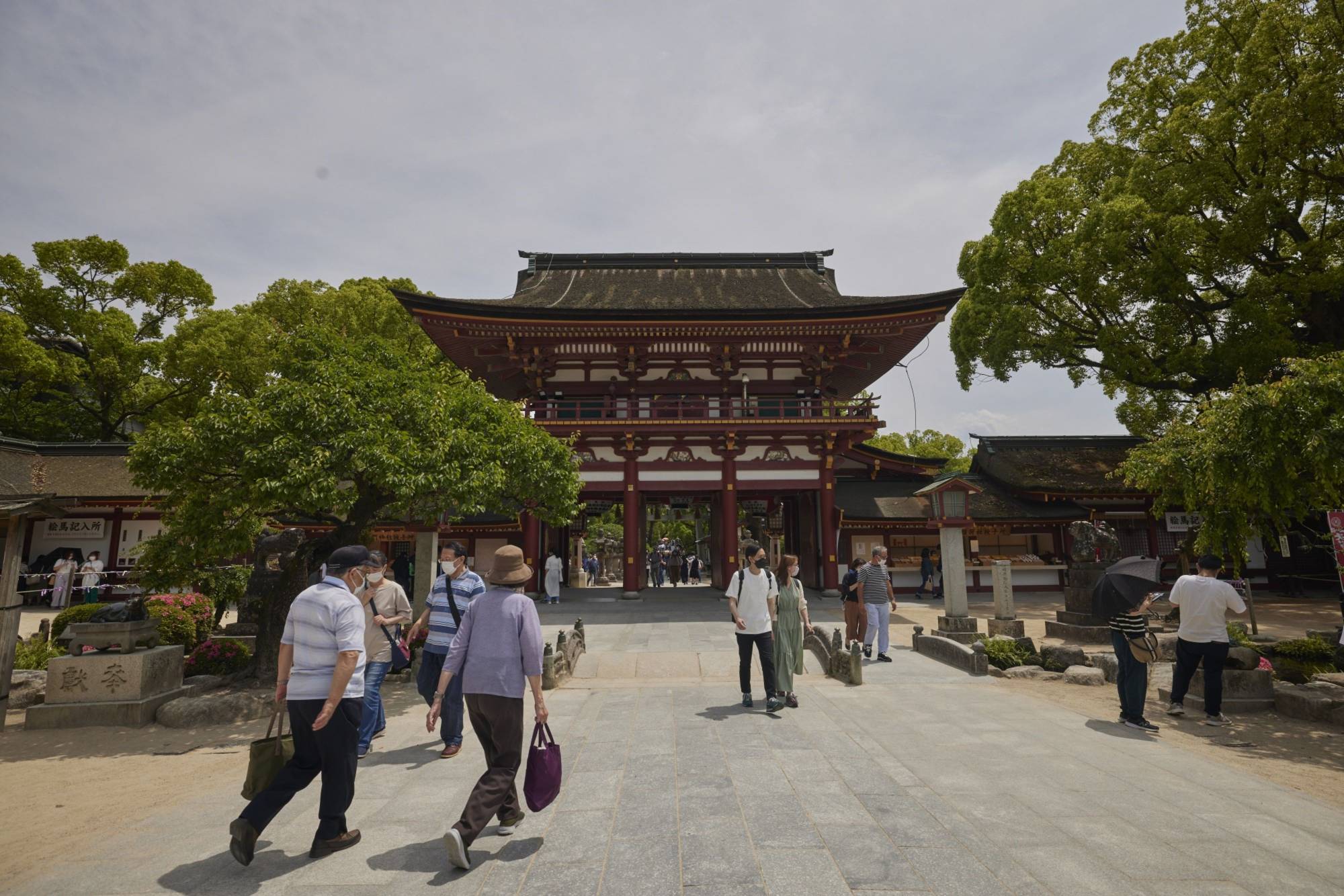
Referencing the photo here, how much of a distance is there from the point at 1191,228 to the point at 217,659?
22229 millimetres

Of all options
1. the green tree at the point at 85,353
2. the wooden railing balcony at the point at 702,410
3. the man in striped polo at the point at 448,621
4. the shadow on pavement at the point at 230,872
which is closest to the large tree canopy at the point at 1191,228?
the wooden railing balcony at the point at 702,410

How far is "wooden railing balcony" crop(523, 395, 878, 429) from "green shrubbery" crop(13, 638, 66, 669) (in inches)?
413

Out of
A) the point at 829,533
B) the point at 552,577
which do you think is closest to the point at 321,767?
the point at 552,577

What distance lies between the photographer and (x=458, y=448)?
8883mm

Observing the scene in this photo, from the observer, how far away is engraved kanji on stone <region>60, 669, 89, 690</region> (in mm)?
7266

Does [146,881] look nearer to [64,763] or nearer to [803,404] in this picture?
[64,763]

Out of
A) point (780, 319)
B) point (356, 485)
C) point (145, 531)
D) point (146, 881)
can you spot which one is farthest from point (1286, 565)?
point (145, 531)

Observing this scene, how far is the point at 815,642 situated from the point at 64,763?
926cm

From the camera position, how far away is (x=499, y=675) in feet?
11.9

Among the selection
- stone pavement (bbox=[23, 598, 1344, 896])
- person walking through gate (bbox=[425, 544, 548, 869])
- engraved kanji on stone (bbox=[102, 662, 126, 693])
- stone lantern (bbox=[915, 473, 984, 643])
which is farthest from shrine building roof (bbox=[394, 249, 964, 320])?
person walking through gate (bbox=[425, 544, 548, 869])

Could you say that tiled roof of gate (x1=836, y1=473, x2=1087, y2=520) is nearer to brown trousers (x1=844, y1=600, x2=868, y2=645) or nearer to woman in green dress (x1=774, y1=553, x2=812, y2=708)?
brown trousers (x1=844, y1=600, x2=868, y2=645)

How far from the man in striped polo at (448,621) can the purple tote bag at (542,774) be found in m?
2.10

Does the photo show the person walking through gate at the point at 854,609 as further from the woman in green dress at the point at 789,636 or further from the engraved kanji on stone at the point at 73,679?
the engraved kanji on stone at the point at 73,679

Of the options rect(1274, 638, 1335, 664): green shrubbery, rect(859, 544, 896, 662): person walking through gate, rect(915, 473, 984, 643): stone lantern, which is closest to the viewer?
rect(1274, 638, 1335, 664): green shrubbery
